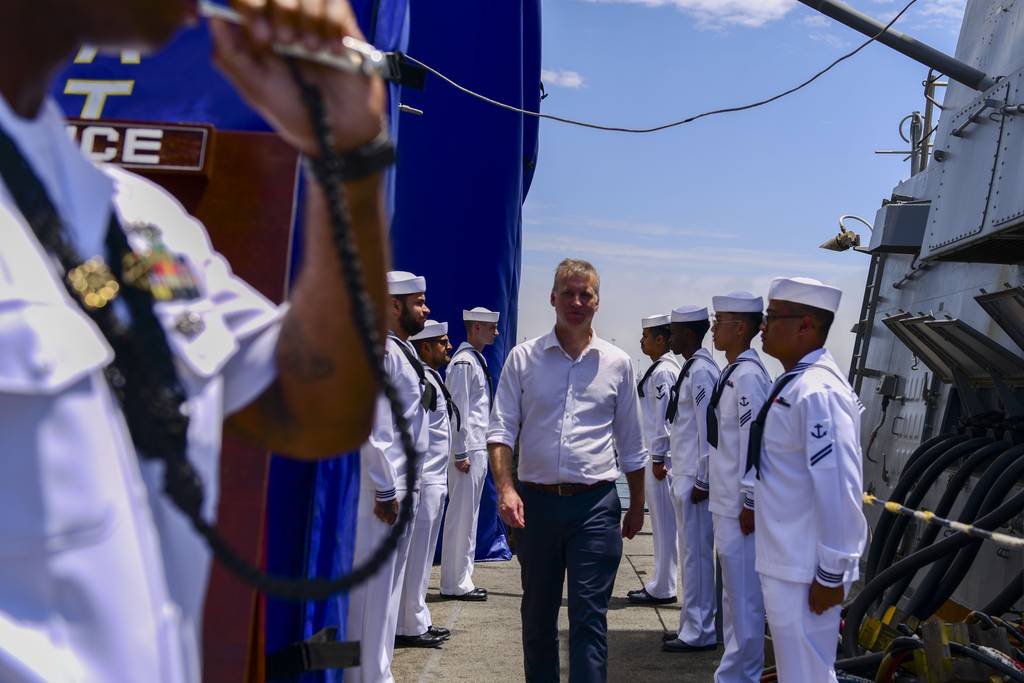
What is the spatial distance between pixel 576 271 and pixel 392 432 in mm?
1154

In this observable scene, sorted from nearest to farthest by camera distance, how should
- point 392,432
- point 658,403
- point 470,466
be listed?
point 392,432 → point 470,466 → point 658,403

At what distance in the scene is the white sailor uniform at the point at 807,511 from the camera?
410 centimetres

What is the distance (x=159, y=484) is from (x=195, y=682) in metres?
0.21

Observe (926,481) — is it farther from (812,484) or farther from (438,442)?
(438,442)

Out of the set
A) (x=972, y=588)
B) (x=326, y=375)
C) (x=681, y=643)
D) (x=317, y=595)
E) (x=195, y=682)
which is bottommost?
(x=681, y=643)

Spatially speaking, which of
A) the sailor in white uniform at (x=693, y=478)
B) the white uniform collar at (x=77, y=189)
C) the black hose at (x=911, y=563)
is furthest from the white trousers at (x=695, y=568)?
the white uniform collar at (x=77, y=189)

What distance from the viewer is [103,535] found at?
3.29 ft

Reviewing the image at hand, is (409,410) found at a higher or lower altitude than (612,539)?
higher

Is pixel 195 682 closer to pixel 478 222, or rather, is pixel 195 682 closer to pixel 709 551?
pixel 709 551

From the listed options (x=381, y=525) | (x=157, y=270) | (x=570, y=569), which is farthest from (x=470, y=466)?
(x=157, y=270)

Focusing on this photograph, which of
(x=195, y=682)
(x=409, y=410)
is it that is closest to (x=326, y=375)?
(x=195, y=682)

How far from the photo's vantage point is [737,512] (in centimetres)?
577

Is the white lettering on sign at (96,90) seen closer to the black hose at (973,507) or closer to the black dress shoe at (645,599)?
the black hose at (973,507)

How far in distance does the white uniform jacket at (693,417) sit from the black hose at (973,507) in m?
1.59
